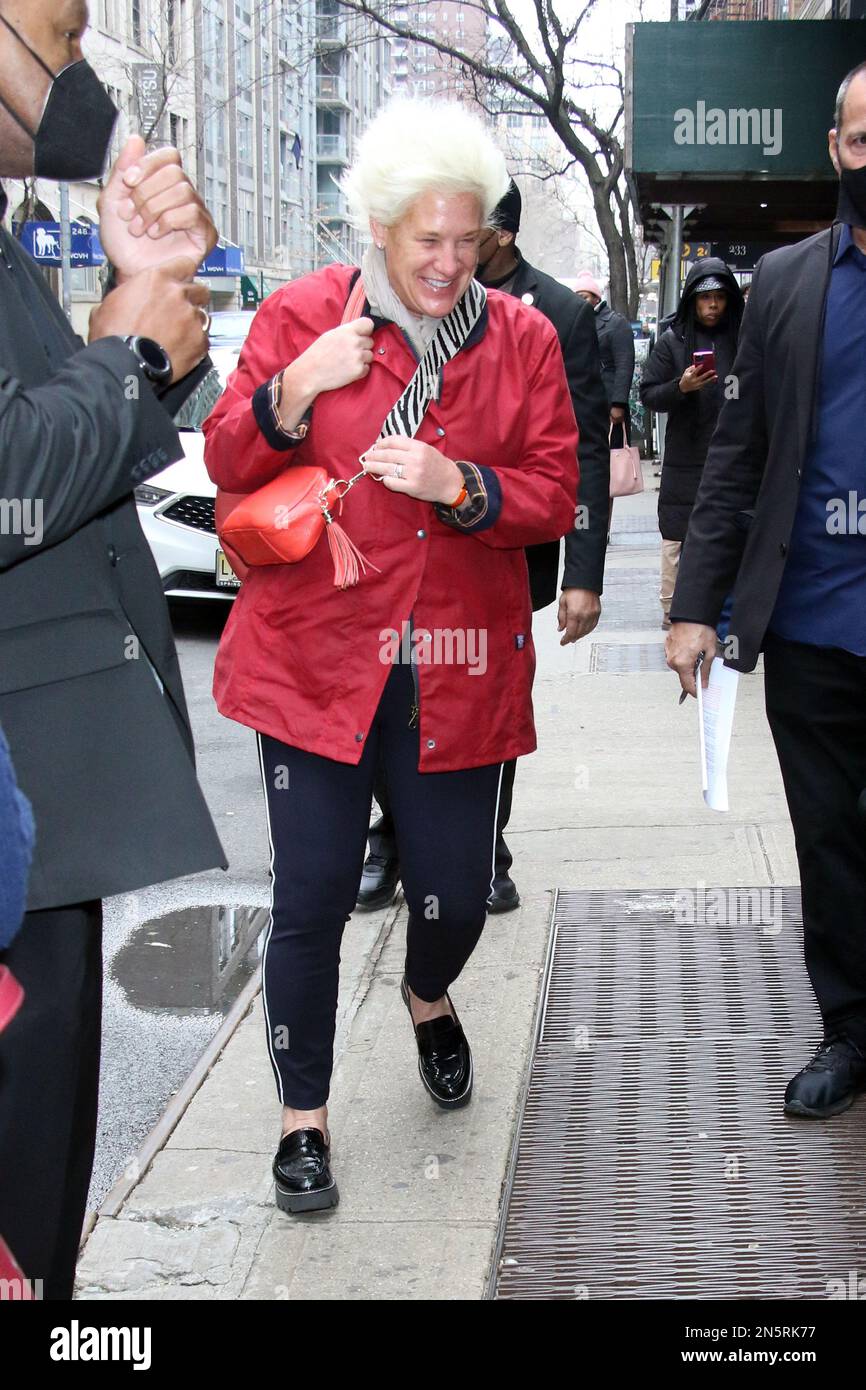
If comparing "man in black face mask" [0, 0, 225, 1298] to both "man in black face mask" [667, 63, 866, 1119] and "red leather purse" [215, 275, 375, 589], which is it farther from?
"man in black face mask" [667, 63, 866, 1119]

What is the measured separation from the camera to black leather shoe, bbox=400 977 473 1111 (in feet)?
12.6

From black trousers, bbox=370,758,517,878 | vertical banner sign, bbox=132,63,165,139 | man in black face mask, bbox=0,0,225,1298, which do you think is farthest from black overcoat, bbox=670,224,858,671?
vertical banner sign, bbox=132,63,165,139

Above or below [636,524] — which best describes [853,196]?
above

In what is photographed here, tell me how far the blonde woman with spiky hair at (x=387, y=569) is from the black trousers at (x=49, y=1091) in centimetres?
111

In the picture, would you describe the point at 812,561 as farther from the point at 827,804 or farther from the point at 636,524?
the point at 636,524

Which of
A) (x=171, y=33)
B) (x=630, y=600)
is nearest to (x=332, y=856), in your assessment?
(x=630, y=600)

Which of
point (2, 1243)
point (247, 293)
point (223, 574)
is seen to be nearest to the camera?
point (2, 1243)

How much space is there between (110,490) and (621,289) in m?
27.3

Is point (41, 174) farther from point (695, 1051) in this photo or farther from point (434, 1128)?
point (695, 1051)

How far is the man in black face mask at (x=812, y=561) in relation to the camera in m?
3.53

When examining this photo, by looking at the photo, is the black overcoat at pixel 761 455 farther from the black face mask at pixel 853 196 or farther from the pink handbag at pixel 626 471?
A: the pink handbag at pixel 626 471

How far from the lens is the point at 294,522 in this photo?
3.16m

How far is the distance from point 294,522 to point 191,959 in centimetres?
227
